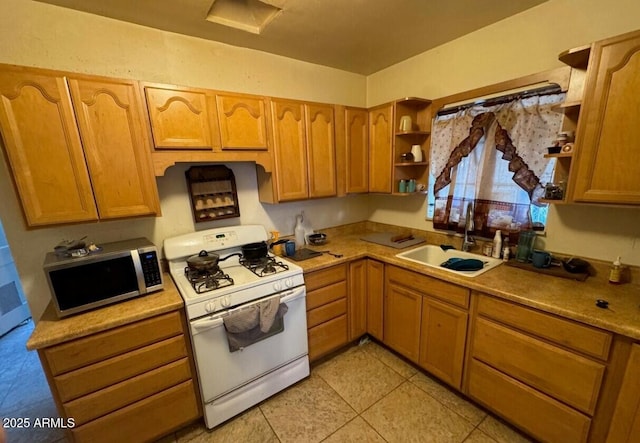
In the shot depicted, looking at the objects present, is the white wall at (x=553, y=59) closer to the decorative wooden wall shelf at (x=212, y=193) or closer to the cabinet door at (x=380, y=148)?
the cabinet door at (x=380, y=148)

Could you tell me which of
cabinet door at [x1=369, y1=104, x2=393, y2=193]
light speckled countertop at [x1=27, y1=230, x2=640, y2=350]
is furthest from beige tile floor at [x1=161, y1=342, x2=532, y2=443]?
cabinet door at [x1=369, y1=104, x2=393, y2=193]

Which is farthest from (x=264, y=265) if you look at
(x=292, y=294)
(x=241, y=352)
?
(x=241, y=352)

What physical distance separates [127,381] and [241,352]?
1.96 feet

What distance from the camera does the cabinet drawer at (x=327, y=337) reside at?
2092mm

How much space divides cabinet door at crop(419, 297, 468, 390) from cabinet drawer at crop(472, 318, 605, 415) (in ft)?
0.35

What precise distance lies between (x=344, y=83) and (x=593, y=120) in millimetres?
1995

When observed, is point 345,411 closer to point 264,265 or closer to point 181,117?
point 264,265

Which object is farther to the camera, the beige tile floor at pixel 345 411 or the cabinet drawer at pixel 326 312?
the cabinet drawer at pixel 326 312

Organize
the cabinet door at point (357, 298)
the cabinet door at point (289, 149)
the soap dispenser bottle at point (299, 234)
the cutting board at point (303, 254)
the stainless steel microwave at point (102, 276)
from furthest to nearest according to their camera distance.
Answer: the soap dispenser bottle at point (299, 234), the cabinet door at point (357, 298), the cutting board at point (303, 254), the cabinet door at point (289, 149), the stainless steel microwave at point (102, 276)

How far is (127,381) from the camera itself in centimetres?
141

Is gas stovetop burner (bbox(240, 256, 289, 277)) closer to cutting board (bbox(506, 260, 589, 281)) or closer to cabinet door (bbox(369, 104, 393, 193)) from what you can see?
cabinet door (bbox(369, 104, 393, 193))

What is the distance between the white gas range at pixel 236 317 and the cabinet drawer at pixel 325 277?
0.13 meters

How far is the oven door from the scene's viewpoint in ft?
5.03

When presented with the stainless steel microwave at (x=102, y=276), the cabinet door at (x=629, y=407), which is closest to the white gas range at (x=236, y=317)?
the stainless steel microwave at (x=102, y=276)
